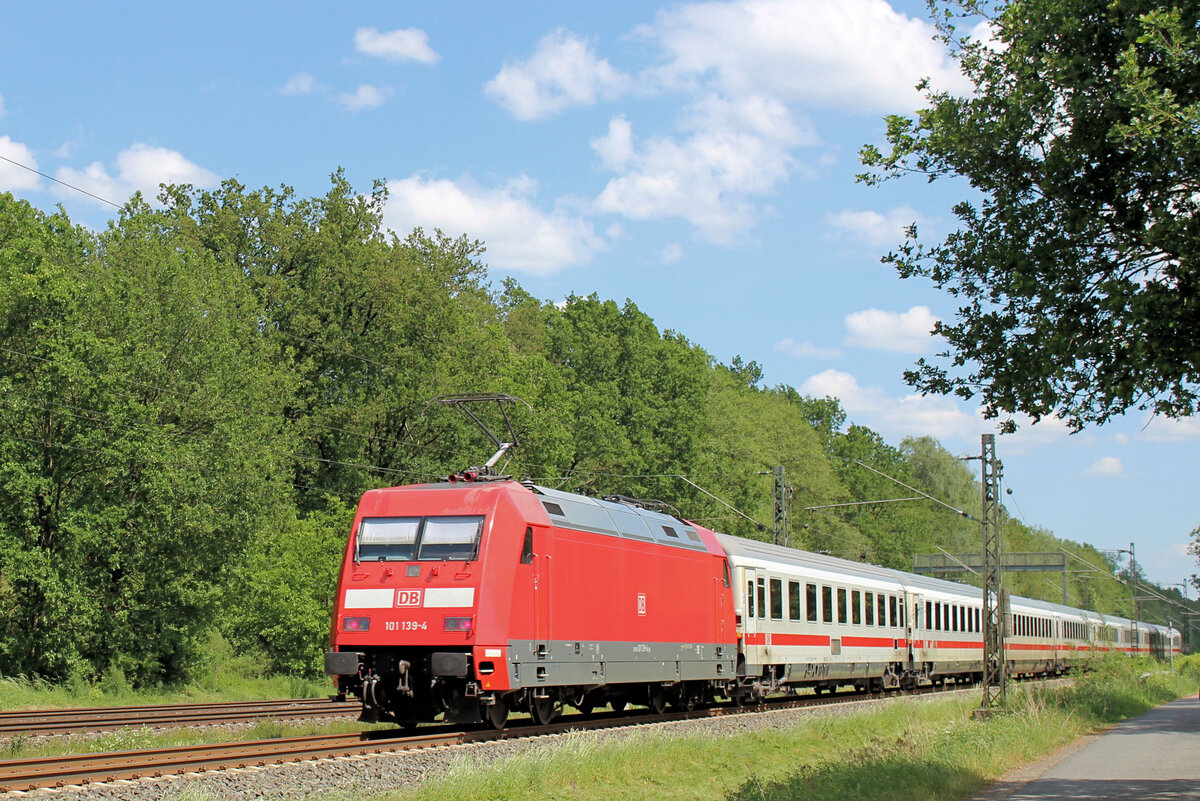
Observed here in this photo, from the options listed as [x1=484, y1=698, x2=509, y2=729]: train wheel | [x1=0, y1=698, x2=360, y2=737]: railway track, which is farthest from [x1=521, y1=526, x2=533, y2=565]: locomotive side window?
[x1=0, y1=698, x2=360, y2=737]: railway track

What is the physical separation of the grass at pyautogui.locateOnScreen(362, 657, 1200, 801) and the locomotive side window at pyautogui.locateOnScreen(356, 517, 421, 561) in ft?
12.0

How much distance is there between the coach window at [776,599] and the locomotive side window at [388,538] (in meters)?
11.6

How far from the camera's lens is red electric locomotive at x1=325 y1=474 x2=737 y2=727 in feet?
56.0

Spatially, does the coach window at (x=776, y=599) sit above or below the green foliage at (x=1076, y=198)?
below

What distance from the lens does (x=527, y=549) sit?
17.9m

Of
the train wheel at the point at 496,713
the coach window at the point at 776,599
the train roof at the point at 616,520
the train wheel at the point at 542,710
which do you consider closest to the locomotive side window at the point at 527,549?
the train roof at the point at 616,520

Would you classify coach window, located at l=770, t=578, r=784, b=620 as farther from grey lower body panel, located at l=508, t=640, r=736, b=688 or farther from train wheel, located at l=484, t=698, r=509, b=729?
train wheel, located at l=484, t=698, r=509, b=729

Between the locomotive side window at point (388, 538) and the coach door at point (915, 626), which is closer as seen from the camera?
the locomotive side window at point (388, 538)

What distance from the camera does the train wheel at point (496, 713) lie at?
17641mm

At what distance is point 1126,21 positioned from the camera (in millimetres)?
11430

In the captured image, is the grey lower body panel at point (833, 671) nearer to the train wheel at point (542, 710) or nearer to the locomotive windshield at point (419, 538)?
the train wheel at point (542, 710)

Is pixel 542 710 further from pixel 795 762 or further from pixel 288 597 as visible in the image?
pixel 288 597

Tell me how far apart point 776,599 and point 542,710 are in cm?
978

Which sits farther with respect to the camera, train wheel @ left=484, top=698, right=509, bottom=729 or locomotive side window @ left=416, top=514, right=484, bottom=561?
Result: train wheel @ left=484, top=698, right=509, bottom=729
